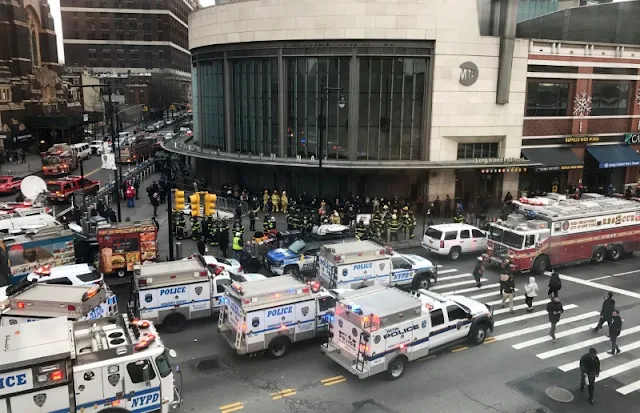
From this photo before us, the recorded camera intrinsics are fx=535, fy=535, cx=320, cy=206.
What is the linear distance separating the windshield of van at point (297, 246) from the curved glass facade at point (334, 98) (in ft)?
38.3

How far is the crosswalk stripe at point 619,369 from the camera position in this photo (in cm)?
1462

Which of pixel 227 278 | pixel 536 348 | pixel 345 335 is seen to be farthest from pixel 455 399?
pixel 227 278

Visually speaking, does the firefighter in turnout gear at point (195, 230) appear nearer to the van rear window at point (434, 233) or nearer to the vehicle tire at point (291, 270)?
the vehicle tire at point (291, 270)

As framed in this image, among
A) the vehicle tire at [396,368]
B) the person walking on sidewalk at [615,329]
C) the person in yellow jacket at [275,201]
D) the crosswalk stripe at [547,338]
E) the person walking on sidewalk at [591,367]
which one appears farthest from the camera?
the person in yellow jacket at [275,201]

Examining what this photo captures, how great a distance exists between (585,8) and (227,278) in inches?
1593

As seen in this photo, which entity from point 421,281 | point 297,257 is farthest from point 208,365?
point 421,281

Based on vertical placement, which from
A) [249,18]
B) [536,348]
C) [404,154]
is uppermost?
[249,18]

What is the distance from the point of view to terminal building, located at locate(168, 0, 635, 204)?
1346 inches

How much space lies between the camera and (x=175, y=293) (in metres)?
16.8

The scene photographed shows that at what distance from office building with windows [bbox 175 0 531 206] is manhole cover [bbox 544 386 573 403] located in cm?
2136

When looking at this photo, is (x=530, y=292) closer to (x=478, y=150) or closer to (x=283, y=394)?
(x=283, y=394)

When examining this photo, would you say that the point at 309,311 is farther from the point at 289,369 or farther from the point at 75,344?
the point at 75,344

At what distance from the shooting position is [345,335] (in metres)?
14.0

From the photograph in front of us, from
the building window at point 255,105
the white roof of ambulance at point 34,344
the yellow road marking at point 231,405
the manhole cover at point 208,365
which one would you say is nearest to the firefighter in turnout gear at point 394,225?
the building window at point 255,105
